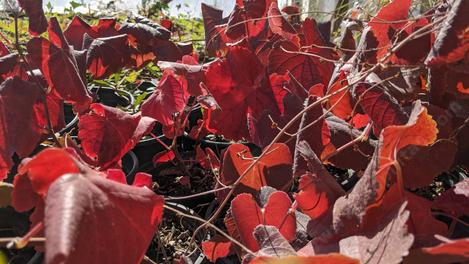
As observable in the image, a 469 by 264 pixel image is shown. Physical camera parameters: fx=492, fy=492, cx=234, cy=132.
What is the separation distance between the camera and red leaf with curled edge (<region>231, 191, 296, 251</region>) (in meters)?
0.51

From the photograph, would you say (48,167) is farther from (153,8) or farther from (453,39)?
(153,8)

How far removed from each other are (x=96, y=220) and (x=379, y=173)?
0.23 metres

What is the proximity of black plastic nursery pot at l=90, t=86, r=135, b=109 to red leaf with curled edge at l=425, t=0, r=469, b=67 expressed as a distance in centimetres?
110

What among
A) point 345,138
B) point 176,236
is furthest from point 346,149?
point 176,236

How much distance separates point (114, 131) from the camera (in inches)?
25.1

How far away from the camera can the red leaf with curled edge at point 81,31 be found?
A: 3.20ft

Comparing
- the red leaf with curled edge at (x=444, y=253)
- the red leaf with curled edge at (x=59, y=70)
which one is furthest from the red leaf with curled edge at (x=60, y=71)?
the red leaf with curled edge at (x=444, y=253)

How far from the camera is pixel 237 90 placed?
2.29 ft

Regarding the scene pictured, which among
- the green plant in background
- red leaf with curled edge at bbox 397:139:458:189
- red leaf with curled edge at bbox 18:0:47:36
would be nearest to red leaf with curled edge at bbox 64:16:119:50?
red leaf with curled edge at bbox 18:0:47:36

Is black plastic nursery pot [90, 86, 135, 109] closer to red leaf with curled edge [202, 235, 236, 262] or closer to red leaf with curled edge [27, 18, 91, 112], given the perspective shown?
red leaf with curled edge [27, 18, 91, 112]

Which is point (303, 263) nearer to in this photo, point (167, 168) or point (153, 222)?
point (153, 222)

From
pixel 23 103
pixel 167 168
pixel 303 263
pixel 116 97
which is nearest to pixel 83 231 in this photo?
pixel 303 263

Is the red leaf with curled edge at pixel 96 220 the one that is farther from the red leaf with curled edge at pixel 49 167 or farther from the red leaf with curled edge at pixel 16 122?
the red leaf with curled edge at pixel 16 122

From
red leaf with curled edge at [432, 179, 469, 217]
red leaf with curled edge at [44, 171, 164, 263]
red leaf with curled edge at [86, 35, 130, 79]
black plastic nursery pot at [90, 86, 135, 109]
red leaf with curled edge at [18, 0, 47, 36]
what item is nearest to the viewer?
red leaf with curled edge at [44, 171, 164, 263]
